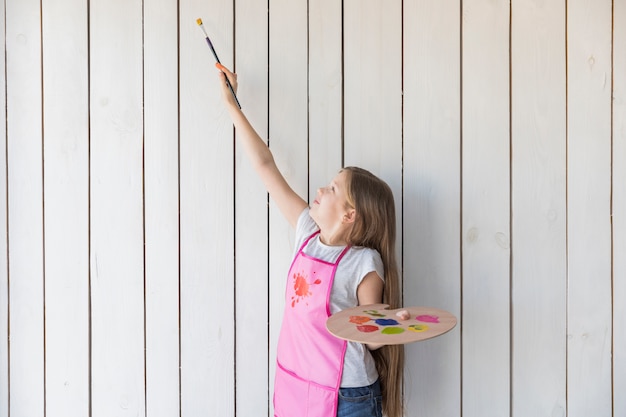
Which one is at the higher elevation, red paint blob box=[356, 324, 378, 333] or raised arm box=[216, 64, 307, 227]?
raised arm box=[216, 64, 307, 227]

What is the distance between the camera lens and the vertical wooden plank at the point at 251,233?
3.76 ft

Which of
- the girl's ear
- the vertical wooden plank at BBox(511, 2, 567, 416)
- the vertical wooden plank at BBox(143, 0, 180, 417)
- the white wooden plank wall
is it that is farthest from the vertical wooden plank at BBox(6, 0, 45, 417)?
the vertical wooden plank at BBox(511, 2, 567, 416)

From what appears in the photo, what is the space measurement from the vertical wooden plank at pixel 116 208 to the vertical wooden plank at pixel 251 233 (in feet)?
0.81

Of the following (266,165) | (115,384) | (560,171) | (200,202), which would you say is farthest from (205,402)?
(560,171)

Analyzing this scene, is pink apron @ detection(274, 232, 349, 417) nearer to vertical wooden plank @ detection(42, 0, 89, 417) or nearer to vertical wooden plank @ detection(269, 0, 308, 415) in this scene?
vertical wooden plank @ detection(269, 0, 308, 415)

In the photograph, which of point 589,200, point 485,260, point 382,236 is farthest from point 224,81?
point 589,200

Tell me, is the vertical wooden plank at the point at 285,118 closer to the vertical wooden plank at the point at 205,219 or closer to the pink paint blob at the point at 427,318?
the vertical wooden plank at the point at 205,219

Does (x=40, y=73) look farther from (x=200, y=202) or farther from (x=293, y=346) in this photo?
(x=293, y=346)

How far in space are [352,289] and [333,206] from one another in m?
0.18

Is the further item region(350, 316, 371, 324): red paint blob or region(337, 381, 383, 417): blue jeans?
region(337, 381, 383, 417): blue jeans

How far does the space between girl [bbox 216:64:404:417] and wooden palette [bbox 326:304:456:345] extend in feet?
0.29

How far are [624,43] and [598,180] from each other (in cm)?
33

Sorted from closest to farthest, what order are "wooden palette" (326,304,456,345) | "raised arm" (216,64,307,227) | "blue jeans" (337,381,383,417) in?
1. "wooden palette" (326,304,456,345)
2. "blue jeans" (337,381,383,417)
3. "raised arm" (216,64,307,227)

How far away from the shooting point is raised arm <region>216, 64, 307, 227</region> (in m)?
Answer: 1.06
